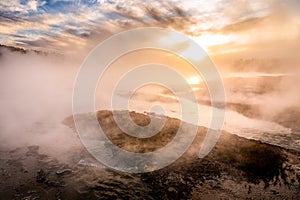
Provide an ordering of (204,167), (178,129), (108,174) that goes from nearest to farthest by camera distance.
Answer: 1. (108,174)
2. (204,167)
3. (178,129)

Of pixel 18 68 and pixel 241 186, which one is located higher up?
pixel 18 68

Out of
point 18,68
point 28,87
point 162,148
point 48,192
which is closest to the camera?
point 48,192

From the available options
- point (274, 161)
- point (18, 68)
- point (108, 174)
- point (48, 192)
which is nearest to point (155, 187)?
point (108, 174)

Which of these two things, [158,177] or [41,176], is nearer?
[41,176]

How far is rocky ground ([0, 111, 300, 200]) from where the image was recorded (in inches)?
→ 317

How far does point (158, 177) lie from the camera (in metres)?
9.39

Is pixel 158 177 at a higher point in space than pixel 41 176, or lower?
higher

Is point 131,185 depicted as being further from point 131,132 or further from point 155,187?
point 131,132

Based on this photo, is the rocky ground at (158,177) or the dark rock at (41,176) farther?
the dark rock at (41,176)

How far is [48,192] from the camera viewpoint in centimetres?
774

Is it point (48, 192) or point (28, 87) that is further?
point (28, 87)

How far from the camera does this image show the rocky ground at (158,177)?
317 inches

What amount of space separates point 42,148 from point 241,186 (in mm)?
9320

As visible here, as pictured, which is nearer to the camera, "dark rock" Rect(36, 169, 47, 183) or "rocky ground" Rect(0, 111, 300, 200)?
"rocky ground" Rect(0, 111, 300, 200)
